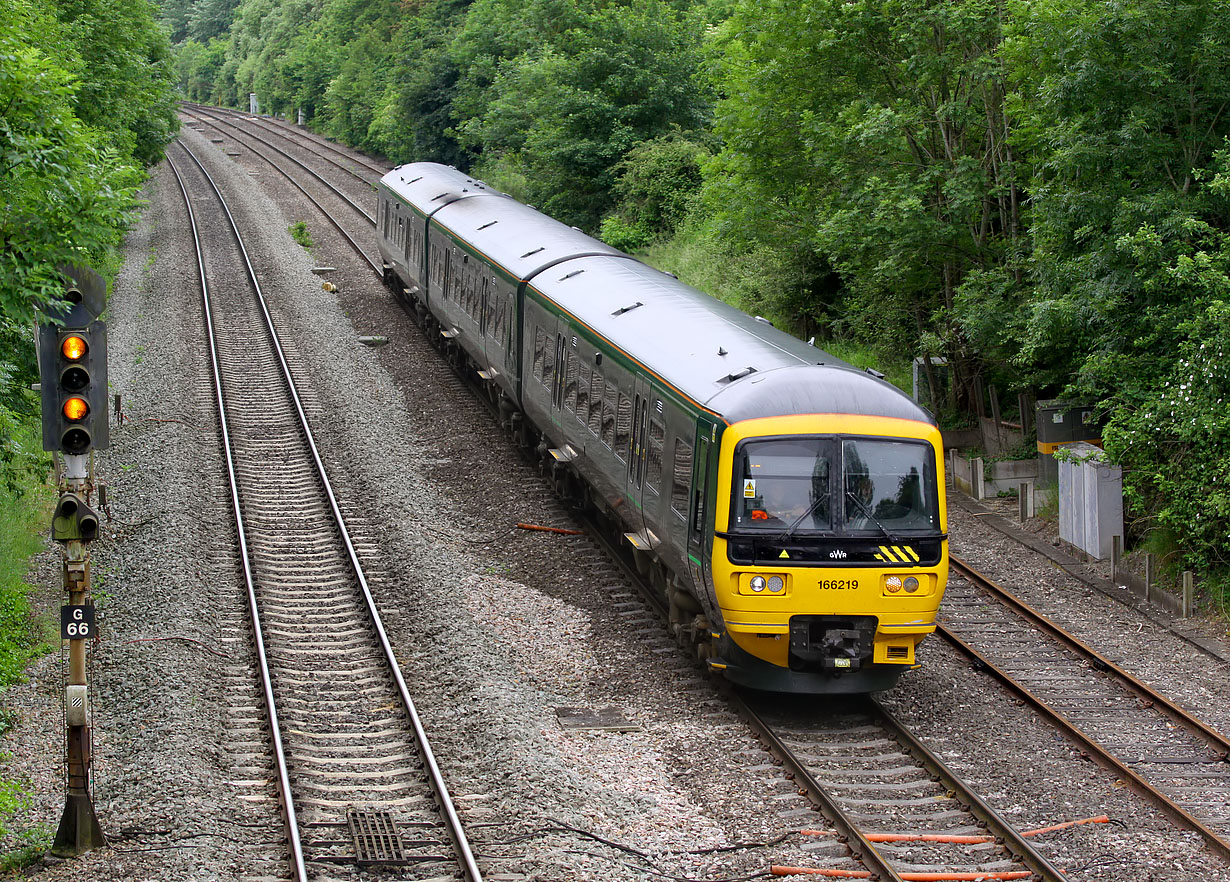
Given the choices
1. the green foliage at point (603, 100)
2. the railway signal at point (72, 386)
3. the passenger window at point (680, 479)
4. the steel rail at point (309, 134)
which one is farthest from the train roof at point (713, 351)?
the steel rail at point (309, 134)

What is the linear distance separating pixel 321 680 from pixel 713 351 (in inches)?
192

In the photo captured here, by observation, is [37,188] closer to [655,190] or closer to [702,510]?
[702,510]

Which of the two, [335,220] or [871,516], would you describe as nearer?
[871,516]

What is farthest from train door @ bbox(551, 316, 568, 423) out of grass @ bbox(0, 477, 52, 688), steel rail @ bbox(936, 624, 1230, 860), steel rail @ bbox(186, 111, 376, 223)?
steel rail @ bbox(186, 111, 376, 223)

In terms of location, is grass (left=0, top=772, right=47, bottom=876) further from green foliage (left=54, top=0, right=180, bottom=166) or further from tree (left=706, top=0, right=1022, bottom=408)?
green foliage (left=54, top=0, right=180, bottom=166)

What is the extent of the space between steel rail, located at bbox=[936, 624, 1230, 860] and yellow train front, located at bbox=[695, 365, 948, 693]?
55.1 inches

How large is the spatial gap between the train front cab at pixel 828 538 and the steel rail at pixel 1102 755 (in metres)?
1.48

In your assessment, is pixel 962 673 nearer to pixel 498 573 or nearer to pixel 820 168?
pixel 498 573

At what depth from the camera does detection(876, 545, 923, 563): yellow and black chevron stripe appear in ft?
35.1

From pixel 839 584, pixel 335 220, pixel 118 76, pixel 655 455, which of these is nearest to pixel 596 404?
pixel 655 455

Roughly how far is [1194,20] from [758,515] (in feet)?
27.0

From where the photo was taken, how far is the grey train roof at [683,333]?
10922 mm

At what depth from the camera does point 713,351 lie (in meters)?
12.4

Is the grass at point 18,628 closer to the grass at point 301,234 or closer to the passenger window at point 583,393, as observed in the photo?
the passenger window at point 583,393
